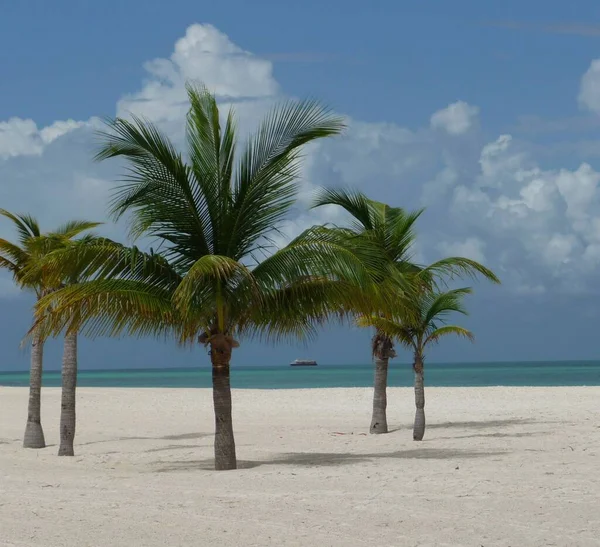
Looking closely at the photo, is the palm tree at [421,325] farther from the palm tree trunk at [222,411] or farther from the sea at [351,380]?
the sea at [351,380]

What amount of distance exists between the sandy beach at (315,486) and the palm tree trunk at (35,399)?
1.69ft

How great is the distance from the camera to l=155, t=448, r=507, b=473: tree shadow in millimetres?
14320

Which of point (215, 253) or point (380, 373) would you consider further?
point (380, 373)

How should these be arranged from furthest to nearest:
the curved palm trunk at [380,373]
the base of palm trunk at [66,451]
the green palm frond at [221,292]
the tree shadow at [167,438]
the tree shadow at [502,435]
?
the tree shadow at [167,438], the curved palm trunk at [380,373], the tree shadow at [502,435], the base of palm trunk at [66,451], the green palm frond at [221,292]

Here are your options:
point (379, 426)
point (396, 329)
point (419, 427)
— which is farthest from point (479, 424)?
point (396, 329)

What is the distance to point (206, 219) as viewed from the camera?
13562 mm

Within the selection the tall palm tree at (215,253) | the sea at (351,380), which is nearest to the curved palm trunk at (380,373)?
the tall palm tree at (215,253)

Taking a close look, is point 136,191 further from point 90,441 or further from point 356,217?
point 90,441

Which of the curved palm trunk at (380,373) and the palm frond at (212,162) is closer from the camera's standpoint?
the palm frond at (212,162)

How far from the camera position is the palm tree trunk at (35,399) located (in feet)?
59.2

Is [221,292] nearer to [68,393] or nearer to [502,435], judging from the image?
[68,393]

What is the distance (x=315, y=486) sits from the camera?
1145 cm

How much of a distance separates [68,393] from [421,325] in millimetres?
6654

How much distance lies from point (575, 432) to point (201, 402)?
19.0 m
